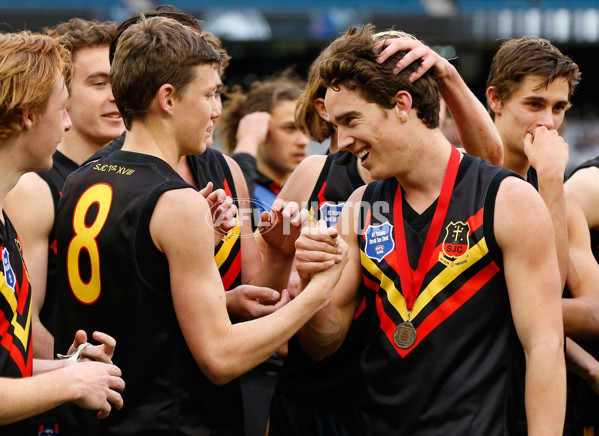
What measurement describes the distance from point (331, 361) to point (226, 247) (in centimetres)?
74

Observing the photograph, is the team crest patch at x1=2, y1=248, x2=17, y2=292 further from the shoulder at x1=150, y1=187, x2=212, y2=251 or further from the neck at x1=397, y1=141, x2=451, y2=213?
the neck at x1=397, y1=141, x2=451, y2=213

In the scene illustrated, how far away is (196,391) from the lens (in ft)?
9.85

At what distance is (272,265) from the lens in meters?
3.50

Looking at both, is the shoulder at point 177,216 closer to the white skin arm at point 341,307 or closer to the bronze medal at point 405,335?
the white skin arm at point 341,307

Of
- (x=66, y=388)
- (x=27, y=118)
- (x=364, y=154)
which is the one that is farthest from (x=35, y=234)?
(x=364, y=154)

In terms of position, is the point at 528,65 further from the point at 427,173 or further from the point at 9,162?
the point at 9,162

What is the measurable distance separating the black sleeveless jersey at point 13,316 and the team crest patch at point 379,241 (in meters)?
1.31

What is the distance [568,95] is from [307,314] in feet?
6.99

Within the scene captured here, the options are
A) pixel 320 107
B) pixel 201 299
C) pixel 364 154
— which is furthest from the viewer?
pixel 320 107

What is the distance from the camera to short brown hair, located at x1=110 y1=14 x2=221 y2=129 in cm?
293

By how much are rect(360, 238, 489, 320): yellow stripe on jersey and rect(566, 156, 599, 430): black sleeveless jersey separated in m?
1.42

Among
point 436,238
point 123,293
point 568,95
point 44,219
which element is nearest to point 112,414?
point 123,293

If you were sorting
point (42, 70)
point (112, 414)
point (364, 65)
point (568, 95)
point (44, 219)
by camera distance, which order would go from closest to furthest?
1. point (42, 70)
2. point (112, 414)
3. point (364, 65)
4. point (44, 219)
5. point (568, 95)

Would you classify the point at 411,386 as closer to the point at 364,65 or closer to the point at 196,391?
the point at 196,391
